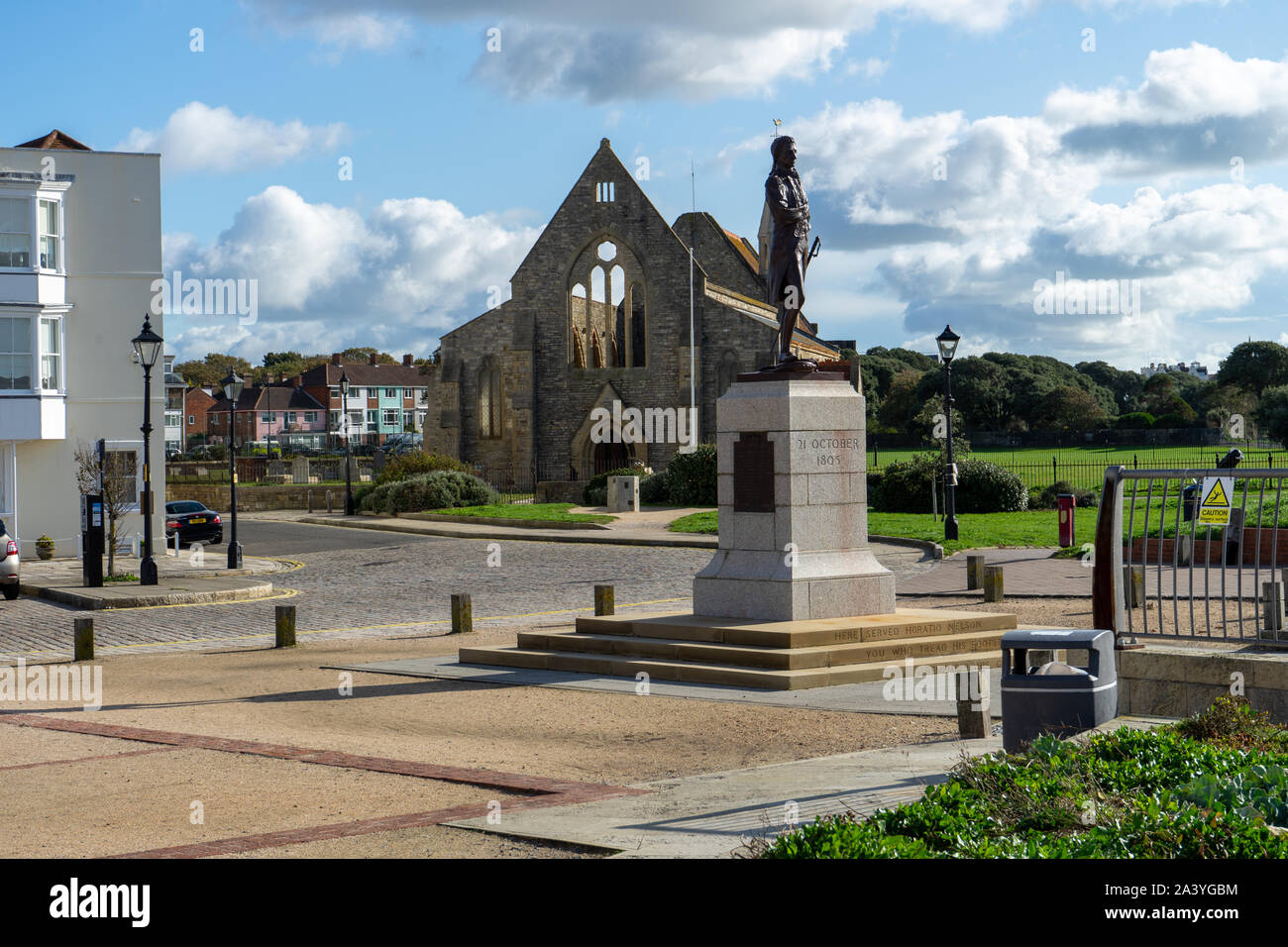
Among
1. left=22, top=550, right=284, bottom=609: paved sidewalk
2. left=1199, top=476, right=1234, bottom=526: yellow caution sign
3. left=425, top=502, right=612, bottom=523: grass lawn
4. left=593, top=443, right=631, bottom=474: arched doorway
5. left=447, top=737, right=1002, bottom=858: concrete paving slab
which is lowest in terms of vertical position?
left=447, top=737, right=1002, bottom=858: concrete paving slab

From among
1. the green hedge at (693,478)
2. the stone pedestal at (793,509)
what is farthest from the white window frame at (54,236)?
the stone pedestal at (793,509)

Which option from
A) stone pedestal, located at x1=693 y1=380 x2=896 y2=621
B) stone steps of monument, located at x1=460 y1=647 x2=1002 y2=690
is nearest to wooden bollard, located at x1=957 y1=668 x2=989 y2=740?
stone steps of monument, located at x1=460 y1=647 x2=1002 y2=690

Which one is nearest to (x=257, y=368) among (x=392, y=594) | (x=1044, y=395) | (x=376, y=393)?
(x=376, y=393)

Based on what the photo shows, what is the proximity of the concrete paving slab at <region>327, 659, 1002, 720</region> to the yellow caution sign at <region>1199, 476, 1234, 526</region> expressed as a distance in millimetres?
2199

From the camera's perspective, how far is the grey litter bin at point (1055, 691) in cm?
806

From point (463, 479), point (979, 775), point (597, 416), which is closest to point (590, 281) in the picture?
point (597, 416)

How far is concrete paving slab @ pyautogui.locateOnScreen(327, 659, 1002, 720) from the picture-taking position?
449 inches

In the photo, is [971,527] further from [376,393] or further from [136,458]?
[376,393]

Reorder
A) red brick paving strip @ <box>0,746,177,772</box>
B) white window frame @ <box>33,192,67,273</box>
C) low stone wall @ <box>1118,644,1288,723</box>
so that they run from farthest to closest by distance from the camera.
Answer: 1. white window frame @ <box>33,192,67,273</box>
2. red brick paving strip @ <box>0,746,177,772</box>
3. low stone wall @ <box>1118,644,1288,723</box>

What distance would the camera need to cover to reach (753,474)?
584 inches

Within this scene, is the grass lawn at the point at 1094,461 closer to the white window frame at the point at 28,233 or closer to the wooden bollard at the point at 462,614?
the wooden bollard at the point at 462,614

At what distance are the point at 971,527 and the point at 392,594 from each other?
1692 cm

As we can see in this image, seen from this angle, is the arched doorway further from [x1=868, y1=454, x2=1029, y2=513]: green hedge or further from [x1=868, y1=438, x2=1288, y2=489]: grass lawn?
[x1=868, y1=454, x2=1029, y2=513]: green hedge
